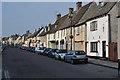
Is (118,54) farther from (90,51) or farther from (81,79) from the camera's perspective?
(81,79)

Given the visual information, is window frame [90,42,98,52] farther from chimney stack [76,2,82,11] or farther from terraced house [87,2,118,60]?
chimney stack [76,2,82,11]

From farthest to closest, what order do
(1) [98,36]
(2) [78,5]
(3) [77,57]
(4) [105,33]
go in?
(2) [78,5]
(1) [98,36]
(4) [105,33]
(3) [77,57]

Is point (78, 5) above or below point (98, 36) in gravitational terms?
above

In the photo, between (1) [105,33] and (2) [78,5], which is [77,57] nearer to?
(1) [105,33]

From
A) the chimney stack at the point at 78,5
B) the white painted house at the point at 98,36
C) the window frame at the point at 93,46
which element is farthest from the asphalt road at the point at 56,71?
the chimney stack at the point at 78,5

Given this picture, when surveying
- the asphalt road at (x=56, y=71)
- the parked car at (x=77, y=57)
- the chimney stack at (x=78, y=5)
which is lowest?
the asphalt road at (x=56, y=71)

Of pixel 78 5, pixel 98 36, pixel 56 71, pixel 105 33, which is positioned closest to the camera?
pixel 56 71

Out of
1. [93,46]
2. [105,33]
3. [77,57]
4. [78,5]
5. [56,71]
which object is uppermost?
[78,5]

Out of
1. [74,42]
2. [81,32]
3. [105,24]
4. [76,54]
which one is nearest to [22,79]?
[76,54]

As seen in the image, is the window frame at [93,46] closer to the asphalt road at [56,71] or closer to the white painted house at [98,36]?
the white painted house at [98,36]

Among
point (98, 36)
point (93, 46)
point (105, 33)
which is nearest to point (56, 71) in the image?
point (105, 33)

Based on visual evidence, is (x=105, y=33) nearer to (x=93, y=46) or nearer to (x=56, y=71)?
(x=93, y=46)

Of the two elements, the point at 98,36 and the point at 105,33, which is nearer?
the point at 105,33

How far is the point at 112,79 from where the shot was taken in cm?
1253
